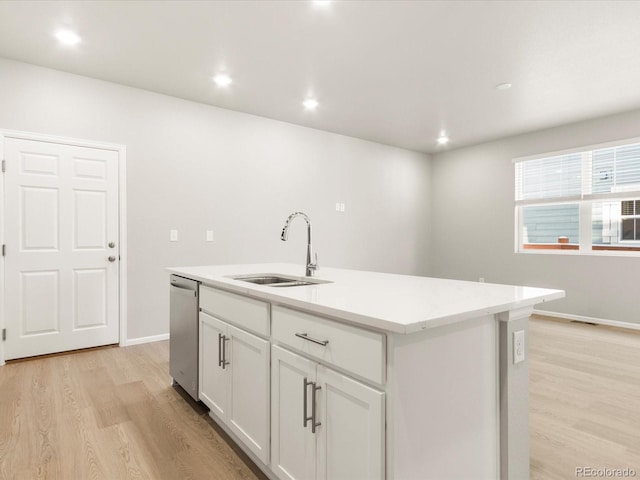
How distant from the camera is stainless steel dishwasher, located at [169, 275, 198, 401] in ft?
7.68

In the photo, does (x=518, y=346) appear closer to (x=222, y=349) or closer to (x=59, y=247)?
(x=222, y=349)

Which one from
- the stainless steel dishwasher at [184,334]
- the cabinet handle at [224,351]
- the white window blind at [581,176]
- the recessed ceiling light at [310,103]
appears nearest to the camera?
the cabinet handle at [224,351]

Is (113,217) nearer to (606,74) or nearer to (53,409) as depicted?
(53,409)

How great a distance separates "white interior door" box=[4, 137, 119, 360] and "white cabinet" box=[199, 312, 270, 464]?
6.35ft

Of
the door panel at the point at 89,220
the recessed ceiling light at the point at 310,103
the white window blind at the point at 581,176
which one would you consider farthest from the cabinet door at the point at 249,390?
the white window blind at the point at 581,176

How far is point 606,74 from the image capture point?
344 centimetres

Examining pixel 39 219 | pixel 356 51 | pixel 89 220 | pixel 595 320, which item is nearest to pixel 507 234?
pixel 595 320

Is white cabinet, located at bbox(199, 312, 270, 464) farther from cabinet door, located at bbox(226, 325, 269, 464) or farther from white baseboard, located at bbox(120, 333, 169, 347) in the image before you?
white baseboard, located at bbox(120, 333, 169, 347)

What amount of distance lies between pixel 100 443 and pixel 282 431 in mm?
1119

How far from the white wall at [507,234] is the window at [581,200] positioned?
0.47 feet

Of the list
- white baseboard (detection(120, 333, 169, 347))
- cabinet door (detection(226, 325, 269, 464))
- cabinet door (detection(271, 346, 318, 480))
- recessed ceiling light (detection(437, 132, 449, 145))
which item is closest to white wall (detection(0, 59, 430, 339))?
white baseboard (detection(120, 333, 169, 347))

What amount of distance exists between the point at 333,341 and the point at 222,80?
3132 millimetres

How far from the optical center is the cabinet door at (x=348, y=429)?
1094 millimetres

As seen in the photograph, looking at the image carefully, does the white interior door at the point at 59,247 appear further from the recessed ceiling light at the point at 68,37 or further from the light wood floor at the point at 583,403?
the light wood floor at the point at 583,403
